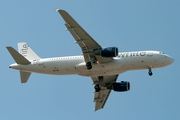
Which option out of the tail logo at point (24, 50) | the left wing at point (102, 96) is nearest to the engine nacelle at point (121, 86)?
the left wing at point (102, 96)

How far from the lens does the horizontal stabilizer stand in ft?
178

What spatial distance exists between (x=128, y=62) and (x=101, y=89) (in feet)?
43.6

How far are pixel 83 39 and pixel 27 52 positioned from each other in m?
15.6

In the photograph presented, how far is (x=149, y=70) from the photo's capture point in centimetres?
5366

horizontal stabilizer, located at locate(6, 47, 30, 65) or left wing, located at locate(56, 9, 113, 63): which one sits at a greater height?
left wing, located at locate(56, 9, 113, 63)

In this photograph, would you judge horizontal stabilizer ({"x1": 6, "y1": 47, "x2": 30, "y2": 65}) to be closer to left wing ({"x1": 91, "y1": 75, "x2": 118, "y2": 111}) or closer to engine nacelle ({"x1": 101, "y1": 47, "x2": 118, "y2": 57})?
engine nacelle ({"x1": 101, "y1": 47, "x2": 118, "y2": 57})

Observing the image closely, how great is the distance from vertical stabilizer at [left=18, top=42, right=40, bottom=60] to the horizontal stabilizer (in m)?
3.74

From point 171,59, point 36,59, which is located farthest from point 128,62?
point 36,59

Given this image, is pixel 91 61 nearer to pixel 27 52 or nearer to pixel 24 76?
pixel 24 76

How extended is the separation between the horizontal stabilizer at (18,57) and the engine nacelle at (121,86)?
1791 centimetres

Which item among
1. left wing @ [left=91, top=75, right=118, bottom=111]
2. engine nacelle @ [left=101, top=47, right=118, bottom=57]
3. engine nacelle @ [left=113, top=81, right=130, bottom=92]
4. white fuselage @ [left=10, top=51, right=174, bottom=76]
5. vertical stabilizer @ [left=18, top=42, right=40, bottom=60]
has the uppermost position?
vertical stabilizer @ [left=18, top=42, right=40, bottom=60]

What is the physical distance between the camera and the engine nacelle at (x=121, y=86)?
61219 mm

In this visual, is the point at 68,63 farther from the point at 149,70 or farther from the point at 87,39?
the point at 149,70

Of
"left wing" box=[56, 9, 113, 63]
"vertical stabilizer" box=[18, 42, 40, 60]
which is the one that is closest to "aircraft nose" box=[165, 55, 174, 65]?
"left wing" box=[56, 9, 113, 63]
